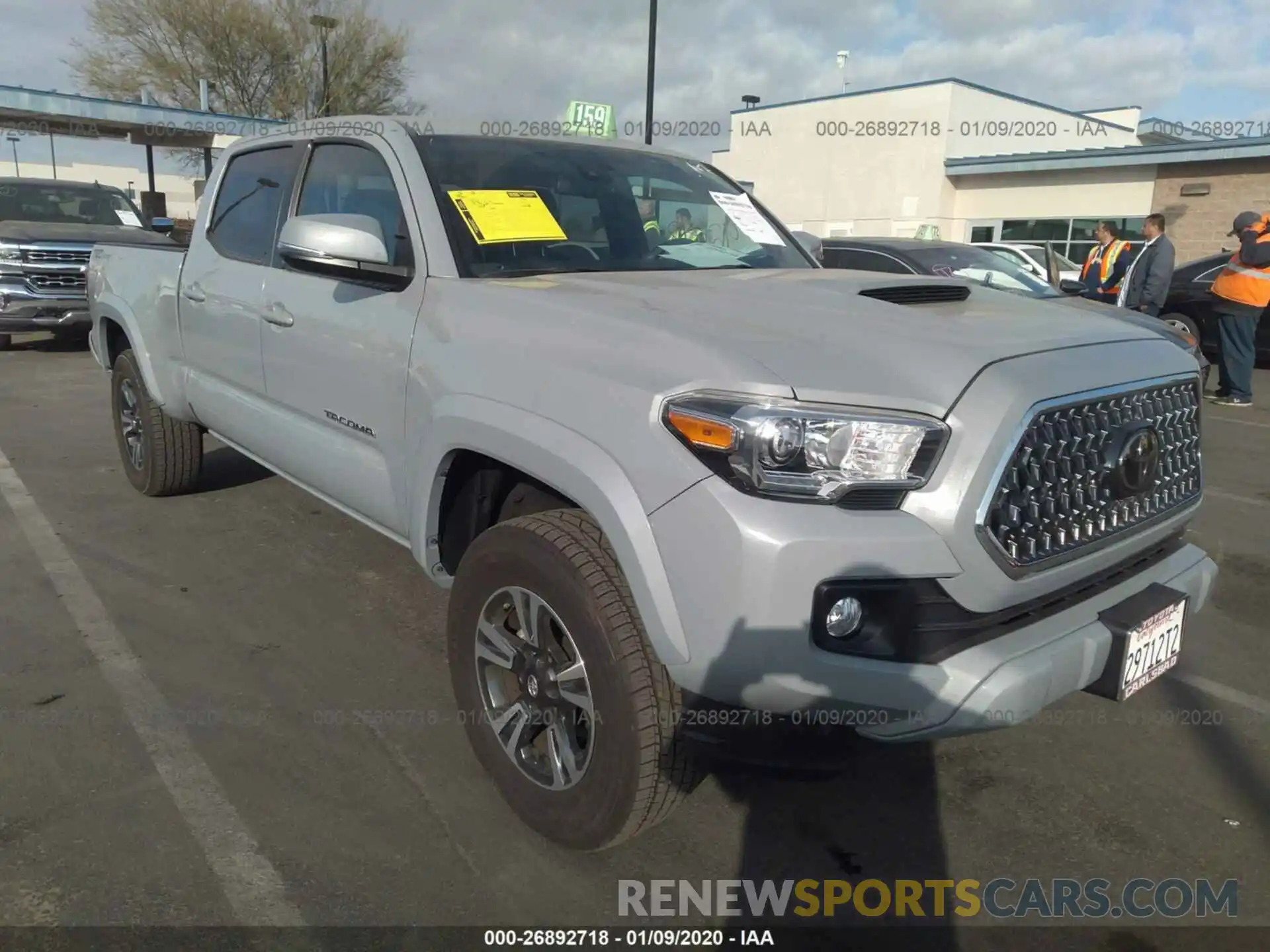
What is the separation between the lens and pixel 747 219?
12.2 feet

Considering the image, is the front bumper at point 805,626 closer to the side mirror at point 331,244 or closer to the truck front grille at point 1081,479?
the truck front grille at point 1081,479

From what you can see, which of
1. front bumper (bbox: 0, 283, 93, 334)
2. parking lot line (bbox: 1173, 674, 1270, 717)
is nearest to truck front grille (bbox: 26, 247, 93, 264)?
front bumper (bbox: 0, 283, 93, 334)

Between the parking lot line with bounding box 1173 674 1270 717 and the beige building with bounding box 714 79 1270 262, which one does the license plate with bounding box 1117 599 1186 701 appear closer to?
the parking lot line with bounding box 1173 674 1270 717

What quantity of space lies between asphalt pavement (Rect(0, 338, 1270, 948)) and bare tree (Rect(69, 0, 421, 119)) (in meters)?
30.9

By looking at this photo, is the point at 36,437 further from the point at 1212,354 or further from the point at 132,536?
the point at 1212,354

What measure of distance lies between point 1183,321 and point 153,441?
11.3 meters

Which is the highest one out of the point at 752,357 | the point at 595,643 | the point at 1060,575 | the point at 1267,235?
the point at 1267,235

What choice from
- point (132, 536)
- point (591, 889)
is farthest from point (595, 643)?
point (132, 536)

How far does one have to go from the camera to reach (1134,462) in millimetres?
2287

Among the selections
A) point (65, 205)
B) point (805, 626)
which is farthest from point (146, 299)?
point (65, 205)

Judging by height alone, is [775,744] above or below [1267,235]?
below

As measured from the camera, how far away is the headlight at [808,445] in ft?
6.39

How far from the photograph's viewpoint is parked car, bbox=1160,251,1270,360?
36.9 feet

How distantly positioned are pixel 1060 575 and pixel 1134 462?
37 cm
